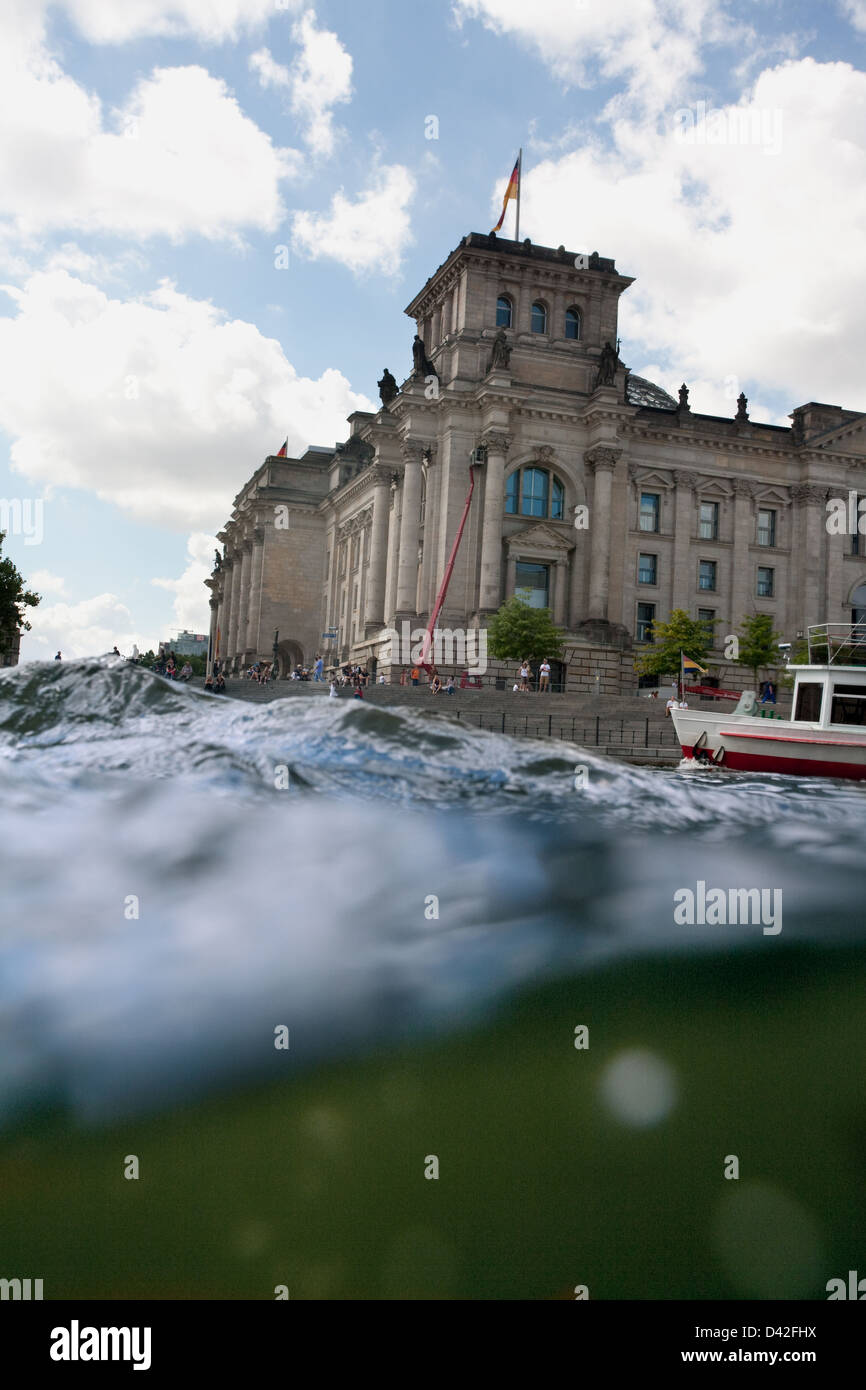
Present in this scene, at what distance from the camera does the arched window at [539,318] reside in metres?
59.7

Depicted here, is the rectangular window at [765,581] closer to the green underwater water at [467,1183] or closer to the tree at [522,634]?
the tree at [522,634]

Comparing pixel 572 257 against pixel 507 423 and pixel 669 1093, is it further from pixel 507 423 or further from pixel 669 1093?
pixel 669 1093

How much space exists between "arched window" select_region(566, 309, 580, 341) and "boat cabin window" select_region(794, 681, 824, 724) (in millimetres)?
43915

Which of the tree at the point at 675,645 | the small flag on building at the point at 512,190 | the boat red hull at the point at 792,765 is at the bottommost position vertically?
the boat red hull at the point at 792,765

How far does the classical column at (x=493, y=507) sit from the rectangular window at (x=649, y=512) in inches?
406

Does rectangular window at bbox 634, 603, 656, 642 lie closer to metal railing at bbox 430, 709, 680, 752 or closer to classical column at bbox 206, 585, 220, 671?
metal railing at bbox 430, 709, 680, 752

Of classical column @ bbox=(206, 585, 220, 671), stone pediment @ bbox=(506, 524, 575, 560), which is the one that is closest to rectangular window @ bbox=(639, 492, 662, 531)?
stone pediment @ bbox=(506, 524, 575, 560)

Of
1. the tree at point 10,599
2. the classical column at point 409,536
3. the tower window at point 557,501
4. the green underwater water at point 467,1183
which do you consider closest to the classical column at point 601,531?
the tower window at point 557,501

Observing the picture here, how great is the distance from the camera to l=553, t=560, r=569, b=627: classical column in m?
57.9

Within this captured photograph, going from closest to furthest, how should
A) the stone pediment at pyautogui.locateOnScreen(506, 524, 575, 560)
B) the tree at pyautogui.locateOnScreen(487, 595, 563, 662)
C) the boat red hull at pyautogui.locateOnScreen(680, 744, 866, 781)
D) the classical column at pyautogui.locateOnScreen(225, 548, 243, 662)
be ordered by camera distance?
1. the boat red hull at pyautogui.locateOnScreen(680, 744, 866, 781)
2. the tree at pyautogui.locateOnScreen(487, 595, 563, 662)
3. the stone pediment at pyautogui.locateOnScreen(506, 524, 575, 560)
4. the classical column at pyautogui.locateOnScreen(225, 548, 243, 662)

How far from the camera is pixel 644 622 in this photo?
199 ft

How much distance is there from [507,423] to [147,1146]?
55488 millimetres

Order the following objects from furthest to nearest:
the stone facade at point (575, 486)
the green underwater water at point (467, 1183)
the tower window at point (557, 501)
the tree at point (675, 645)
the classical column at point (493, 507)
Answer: the tower window at point (557, 501) < the stone facade at point (575, 486) < the classical column at point (493, 507) < the tree at point (675, 645) < the green underwater water at point (467, 1183)

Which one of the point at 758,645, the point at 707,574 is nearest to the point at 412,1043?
the point at 758,645
